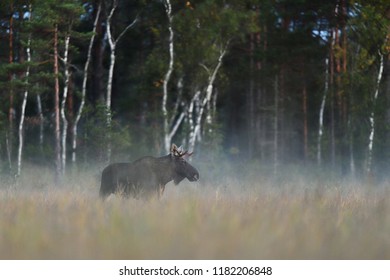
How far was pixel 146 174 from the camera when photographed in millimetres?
13367

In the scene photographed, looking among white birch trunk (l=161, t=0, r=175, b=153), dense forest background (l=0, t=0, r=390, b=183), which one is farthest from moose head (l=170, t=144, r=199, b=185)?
white birch trunk (l=161, t=0, r=175, b=153)

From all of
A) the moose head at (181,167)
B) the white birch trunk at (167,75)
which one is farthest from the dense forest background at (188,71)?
the moose head at (181,167)

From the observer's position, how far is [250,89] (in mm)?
33219

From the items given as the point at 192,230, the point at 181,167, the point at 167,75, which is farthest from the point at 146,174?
the point at 167,75

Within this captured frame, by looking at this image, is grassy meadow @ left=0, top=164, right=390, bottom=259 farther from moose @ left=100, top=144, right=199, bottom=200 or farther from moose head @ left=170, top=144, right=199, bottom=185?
moose head @ left=170, top=144, right=199, bottom=185

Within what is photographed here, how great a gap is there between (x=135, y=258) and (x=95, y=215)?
9.70ft

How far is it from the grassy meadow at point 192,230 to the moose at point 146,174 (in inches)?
60.8

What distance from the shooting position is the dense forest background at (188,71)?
22.3 meters

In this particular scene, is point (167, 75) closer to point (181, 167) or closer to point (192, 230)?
point (181, 167)

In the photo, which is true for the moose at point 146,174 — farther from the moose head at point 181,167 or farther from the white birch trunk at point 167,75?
the white birch trunk at point 167,75

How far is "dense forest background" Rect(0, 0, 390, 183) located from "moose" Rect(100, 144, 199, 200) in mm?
7720

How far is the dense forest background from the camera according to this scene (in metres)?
22.3

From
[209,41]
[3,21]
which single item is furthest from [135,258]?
[209,41]

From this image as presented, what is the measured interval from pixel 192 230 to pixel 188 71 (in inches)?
855
